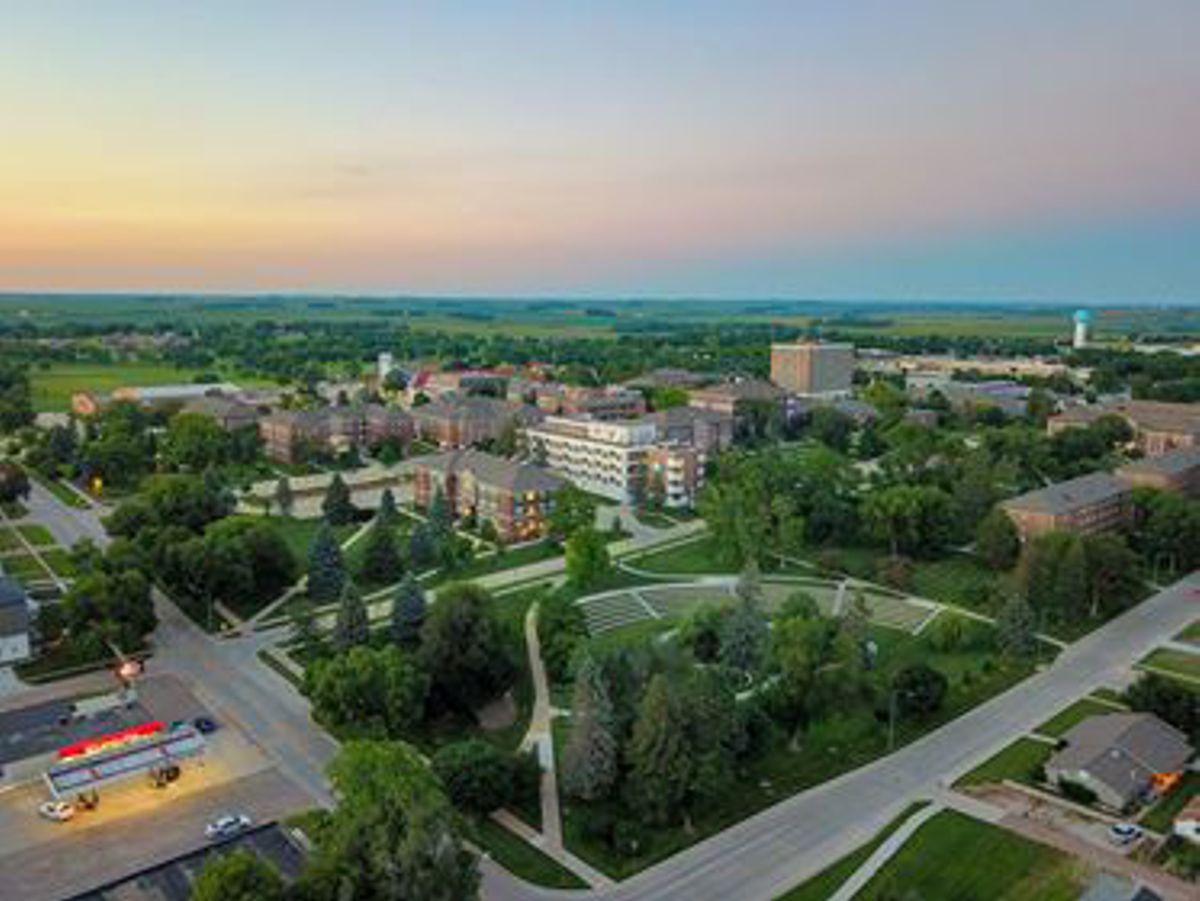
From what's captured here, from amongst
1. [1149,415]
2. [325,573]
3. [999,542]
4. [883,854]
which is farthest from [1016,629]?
[1149,415]

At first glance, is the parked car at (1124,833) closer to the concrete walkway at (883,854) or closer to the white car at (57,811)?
the concrete walkway at (883,854)

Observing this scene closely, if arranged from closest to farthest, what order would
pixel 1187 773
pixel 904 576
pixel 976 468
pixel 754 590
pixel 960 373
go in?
pixel 1187 773, pixel 754 590, pixel 904 576, pixel 976 468, pixel 960 373

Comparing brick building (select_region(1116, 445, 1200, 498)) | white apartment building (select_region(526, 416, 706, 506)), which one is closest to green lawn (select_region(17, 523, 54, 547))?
white apartment building (select_region(526, 416, 706, 506))

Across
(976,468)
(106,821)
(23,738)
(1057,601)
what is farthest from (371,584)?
(976,468)

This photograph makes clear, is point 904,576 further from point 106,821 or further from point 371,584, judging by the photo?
point 106,821

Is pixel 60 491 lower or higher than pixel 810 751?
higher

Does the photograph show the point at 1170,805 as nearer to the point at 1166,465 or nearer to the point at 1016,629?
the point at 1016,629
